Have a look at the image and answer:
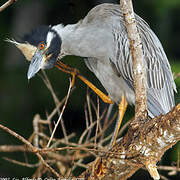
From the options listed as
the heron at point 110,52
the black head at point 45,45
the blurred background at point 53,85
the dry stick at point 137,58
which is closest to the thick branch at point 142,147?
the dry stick at point 137,58

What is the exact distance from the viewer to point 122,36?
213 cm

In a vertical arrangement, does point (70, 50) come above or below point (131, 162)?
above

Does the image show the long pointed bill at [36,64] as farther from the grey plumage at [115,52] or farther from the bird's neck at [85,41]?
the bird's neck at [85,41]

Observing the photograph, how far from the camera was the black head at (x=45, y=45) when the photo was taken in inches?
81.8

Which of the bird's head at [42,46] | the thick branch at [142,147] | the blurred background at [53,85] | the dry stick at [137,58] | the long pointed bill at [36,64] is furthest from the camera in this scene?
the blurred background at [53,85]

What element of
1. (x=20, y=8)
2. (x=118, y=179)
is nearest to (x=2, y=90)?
(x=20, y=8)

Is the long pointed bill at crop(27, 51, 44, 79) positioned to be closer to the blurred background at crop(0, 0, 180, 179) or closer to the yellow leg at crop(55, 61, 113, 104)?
Result: the yellow leg at crop(55, 61, 113, 104)

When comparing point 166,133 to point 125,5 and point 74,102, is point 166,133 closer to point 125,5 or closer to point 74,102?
point 125,5

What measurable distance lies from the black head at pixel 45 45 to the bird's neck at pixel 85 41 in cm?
6

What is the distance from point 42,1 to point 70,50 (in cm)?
333

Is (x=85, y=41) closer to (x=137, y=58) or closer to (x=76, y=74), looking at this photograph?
(x=76, y=74)

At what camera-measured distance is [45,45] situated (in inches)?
83.4

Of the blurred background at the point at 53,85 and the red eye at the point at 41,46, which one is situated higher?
the red eye at the point at 41,46

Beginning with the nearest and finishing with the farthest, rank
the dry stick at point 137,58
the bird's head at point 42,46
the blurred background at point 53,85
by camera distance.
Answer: the dry stick at point 137,58
the bird's head at point 42,46
the blurred background at point 53,85
